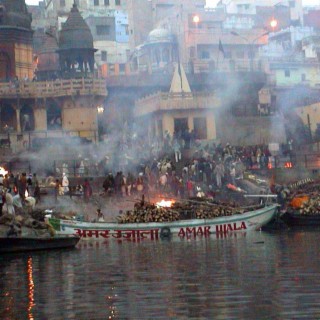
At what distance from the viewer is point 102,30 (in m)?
77.1

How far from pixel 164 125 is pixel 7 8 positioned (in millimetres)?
14271

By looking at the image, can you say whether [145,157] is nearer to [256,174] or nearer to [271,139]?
[256,174]

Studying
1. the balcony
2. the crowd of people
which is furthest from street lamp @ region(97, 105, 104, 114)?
the crowd of people

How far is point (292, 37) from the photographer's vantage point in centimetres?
7706

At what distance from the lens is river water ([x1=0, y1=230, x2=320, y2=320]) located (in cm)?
1383

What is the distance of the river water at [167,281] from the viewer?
1383 centimetres

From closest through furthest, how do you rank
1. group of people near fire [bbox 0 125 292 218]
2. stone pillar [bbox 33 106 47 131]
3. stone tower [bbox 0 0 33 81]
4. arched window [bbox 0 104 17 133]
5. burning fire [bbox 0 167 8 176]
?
group of people near fire [bbox 0 125 292 218] → burning fire [bbox 0 167 8 176] → arched window [bbox 0 104 17 133] → stone pillar [bbox 33 106 47 131] → stone tower [bbox 0 0 33 81]

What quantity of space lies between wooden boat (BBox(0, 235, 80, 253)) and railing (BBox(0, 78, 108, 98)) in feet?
85.7

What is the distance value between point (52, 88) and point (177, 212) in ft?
79.8

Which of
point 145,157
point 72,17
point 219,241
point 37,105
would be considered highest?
point 72,17

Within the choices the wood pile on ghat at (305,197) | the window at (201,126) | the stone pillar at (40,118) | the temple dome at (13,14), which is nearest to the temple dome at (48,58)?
the temple dome at (13,14)

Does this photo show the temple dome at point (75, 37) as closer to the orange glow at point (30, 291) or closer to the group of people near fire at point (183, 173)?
A: the group of people near fire at point (183, 173)

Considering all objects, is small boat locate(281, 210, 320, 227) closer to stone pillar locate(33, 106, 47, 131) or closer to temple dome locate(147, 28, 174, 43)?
stone pillar locate(33, 106, 47, 131)

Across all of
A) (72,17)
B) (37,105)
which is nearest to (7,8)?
(72,17)
